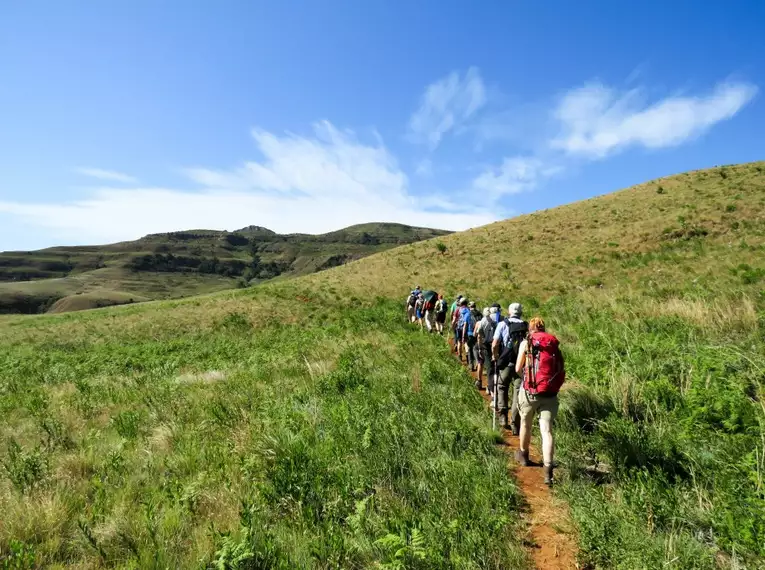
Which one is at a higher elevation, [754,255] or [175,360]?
[754,255]

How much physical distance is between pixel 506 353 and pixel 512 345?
21 cm

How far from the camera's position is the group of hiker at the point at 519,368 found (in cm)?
560

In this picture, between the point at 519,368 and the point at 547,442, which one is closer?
the point at 547,442

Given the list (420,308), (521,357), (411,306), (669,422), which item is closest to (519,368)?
(521,357)

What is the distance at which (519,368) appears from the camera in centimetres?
622

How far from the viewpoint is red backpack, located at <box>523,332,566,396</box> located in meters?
5.58

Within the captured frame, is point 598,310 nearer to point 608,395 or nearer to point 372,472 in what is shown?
point 608,395

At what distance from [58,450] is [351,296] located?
2743 cm

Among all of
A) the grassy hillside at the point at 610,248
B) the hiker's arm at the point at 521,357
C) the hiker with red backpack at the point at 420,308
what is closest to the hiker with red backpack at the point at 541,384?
the hiker's arm at the point at 521,357

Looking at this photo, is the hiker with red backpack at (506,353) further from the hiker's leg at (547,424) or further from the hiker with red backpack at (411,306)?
the hiker with red backpack at (411,306)

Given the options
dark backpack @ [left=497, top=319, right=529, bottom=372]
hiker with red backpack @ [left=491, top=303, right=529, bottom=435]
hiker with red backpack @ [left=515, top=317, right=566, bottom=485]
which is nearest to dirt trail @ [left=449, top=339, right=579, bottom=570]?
hiker with red backpack @ [left=515, top=317, right=566, bottom=485]

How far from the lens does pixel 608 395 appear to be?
686 centimetres

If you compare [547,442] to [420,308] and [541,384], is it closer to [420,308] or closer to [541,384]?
[541,384]

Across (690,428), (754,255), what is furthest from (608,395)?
(754,255)
